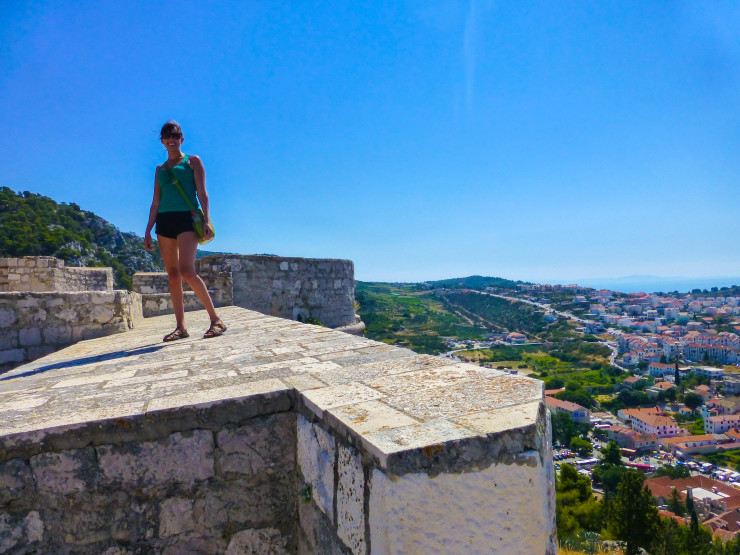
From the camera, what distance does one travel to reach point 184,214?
3.74 meters

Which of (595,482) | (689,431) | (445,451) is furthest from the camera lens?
(689,431)

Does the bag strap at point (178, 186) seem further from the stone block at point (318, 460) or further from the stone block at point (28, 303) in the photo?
the stone block at point (318, 460)

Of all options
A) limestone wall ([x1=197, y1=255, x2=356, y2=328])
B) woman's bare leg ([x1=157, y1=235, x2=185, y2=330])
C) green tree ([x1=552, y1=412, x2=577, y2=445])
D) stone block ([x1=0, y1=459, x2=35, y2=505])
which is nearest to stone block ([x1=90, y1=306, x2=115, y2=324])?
woman's bare leg ([x1=157, y1=235, x2=185, y2=330])

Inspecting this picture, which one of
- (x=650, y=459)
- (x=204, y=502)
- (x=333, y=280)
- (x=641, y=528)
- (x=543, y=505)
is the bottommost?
(x=650, y=459)

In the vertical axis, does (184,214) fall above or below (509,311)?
above

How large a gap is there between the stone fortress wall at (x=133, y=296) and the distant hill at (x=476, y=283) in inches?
3263

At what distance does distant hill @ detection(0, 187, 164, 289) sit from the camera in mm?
20906

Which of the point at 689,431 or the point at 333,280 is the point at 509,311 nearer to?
the point at 689,431

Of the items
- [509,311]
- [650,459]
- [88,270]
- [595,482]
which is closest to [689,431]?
[650,459]

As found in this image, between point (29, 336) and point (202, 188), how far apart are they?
2.43 metres

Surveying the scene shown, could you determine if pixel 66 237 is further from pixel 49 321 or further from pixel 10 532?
pixel 10 532

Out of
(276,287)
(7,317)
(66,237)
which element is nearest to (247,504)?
(7,317)

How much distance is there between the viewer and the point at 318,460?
1.47 m

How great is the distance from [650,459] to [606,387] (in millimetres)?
11817
